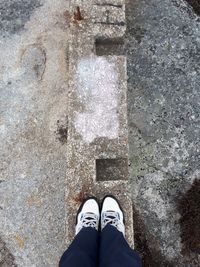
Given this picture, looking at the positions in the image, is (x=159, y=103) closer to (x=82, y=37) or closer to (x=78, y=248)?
(x=82, y=37)

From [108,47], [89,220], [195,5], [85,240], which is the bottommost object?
[89,220]

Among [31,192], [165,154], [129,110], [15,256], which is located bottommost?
[15,256]

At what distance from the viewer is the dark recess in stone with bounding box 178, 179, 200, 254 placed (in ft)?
16.7

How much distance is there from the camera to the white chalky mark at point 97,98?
4.73 m

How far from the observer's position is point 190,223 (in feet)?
16.7

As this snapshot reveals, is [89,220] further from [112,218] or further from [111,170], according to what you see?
[111,170]

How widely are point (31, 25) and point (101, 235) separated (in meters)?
2.74

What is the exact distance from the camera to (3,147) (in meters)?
5.31

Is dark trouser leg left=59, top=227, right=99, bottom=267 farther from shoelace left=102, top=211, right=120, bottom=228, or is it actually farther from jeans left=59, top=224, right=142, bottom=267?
shoelace left=102, top=211, right=120, bottom=228

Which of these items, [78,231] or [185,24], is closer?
[78,231]

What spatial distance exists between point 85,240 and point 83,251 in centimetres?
18

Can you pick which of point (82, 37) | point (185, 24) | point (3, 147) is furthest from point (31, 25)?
point (185, 24)

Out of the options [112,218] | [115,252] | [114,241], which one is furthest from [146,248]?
[115,252]

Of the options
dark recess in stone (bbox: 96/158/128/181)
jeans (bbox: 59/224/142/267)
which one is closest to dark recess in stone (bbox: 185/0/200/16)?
dark recess in stone (bbox: 96/158/128/181)
